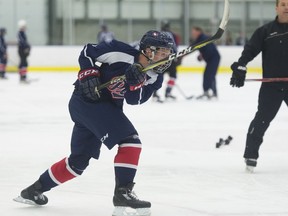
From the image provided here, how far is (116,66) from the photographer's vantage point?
4.15 m

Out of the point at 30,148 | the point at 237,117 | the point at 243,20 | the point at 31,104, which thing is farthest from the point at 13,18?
the point at 30,148

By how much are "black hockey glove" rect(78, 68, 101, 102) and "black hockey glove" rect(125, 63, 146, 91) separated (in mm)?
174

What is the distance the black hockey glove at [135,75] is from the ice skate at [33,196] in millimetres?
790

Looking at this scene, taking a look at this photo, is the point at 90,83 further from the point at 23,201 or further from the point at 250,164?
the point at 250,164

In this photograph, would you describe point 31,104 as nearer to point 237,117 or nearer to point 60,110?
point 60,110

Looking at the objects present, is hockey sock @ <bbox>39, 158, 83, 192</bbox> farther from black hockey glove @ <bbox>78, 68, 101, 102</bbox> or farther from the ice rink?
black hockey glove @ <bbox>78, 68, 101, 102</bbox>

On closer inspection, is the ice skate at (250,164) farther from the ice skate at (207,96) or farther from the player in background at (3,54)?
the player in background at (3,54)

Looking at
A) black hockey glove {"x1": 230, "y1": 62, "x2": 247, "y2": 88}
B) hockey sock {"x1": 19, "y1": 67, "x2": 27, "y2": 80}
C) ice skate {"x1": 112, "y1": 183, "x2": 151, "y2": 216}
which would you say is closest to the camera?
ice skate {"x1": 112, "y1": 183, "x2": 151, "y2": 216}

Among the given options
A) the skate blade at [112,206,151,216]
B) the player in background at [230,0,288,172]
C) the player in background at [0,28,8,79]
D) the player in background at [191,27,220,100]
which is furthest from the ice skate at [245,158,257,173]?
the player in background at [0,28,8,79]

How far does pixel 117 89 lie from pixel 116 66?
0.11 meters

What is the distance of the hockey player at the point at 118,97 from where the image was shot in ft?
13.3

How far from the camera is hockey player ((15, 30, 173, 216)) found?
4.06 m

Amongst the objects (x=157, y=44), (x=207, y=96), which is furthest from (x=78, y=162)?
(x=207, y=96)

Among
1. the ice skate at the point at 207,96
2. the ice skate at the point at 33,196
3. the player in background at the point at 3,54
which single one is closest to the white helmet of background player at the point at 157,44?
the ice skate at the point at 33,196
